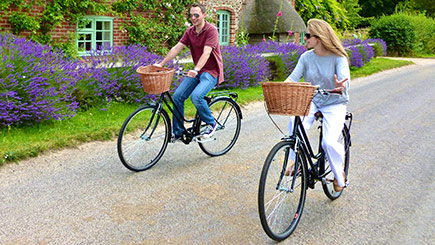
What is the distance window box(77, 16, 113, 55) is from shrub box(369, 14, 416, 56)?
20883 millimetres

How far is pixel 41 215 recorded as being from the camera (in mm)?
4301

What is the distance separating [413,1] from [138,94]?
4821 centimetres

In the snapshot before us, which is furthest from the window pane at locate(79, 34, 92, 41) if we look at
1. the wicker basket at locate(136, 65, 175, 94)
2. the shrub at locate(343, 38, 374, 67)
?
the shrub at locate(343, 38, 374, 67)

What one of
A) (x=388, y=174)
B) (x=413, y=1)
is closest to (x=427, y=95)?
(x=388, y=174)

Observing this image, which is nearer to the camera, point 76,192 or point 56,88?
point 76,192

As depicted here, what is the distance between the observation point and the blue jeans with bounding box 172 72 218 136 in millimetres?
5910

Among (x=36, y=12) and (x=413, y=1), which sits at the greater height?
(x=413, y=1)

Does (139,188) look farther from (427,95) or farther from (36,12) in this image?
(427,95)

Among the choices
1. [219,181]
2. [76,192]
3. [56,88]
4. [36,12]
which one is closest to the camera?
[76,192]

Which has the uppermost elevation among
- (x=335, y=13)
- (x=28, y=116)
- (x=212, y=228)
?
(x=335, y=13)

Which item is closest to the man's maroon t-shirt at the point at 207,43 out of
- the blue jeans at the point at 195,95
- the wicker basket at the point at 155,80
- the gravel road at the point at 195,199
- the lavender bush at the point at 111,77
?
the blue jeans at the point at 195,95

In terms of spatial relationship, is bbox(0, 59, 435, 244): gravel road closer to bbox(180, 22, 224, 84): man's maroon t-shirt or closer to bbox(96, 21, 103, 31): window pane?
bbox(180, 22, 224, 84): man's maroon t-shirt

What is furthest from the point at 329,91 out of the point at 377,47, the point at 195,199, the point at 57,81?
the point at 377,47

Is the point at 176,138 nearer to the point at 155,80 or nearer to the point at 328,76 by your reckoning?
the point at 155,80
